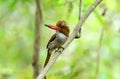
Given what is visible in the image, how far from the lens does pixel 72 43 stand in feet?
11.8

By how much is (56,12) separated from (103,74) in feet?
2.06

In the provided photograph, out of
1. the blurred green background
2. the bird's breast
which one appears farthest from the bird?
the blurred green background

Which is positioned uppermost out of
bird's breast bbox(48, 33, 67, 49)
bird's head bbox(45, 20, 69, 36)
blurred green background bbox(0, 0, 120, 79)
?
bird's head bbox(45, 20, 69, 36)

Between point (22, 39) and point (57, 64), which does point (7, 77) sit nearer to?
Result: point (57, 64)

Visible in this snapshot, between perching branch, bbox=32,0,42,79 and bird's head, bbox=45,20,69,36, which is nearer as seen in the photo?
bird's head, bbox=45,20,69,36

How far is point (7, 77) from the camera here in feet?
9.86

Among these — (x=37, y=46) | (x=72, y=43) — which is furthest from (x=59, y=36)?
(x=72, y=43)

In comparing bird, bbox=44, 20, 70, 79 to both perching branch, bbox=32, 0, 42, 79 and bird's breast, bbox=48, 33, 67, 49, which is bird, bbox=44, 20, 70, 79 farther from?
perching branch, bbox=32, 0, 42, 79

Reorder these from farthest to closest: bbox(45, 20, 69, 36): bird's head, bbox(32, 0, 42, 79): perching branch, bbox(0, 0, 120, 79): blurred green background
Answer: bbox(0, 0, 120, 79): blurred green background < bbox(32, 0, 42, 79): perching branch < bbox(45, 20, 69, 36): bird's head

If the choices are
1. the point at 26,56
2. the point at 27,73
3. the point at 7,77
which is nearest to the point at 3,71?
the point at 7,77

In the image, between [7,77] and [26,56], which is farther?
[26,56]

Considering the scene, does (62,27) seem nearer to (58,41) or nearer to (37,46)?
(58,41)

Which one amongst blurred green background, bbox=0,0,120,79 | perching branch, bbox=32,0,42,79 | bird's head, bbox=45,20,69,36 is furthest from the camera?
blurred green background, bbox=0,0,120,79

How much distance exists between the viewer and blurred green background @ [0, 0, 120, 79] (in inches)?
114
